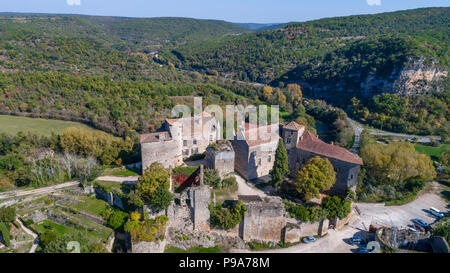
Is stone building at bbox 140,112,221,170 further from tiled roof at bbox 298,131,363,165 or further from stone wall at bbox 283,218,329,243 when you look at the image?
stone wall at bbox 283,218,329,243

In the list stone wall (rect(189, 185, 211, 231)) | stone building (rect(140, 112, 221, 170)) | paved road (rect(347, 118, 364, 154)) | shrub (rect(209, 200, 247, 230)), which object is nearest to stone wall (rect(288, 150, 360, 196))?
Result: shrub (rect(209, 200, 247, 230))

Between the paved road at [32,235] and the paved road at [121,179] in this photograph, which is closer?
the paved road at [32,235]

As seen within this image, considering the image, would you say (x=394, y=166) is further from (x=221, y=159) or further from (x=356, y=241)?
(x=221, y=159)

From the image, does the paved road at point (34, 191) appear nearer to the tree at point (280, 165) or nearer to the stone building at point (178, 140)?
the stone building at point (178, 140)

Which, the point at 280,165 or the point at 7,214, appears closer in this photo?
the point at 7,214

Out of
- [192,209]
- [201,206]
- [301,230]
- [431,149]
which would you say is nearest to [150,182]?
[192,209]

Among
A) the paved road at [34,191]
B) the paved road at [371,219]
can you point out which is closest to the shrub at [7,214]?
the paved road at [34,191]

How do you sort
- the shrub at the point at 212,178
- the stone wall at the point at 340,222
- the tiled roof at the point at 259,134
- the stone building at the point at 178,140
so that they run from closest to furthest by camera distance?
the stone wall at the point at 340,222
the shrub at the point at 212,178
the stone building at the point at 178,140
the tiled roof at the point at 259,134
